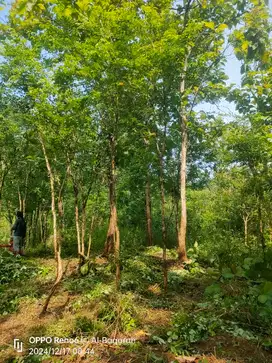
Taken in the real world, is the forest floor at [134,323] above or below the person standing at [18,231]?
below

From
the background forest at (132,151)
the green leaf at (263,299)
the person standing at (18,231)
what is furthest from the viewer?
the person standing at (18,231)

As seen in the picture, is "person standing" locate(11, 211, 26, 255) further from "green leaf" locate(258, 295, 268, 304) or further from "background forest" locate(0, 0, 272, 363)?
"green leaf" locate(258, 295, 268, 304)

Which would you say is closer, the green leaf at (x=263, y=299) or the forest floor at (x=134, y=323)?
the green leaf at (x=263, y=299)

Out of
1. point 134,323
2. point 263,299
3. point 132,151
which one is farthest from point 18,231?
point 263,299

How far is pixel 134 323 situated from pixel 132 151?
4665 mm

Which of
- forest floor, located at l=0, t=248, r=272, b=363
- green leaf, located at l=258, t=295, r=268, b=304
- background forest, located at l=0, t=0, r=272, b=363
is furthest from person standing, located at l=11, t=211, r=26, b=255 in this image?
green leaf, located at l=258, t=295, r=268, b=304

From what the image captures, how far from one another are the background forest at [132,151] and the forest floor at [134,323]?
3cm

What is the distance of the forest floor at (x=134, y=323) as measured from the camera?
3133mm

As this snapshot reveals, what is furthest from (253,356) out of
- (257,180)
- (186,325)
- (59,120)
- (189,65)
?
(189,65)

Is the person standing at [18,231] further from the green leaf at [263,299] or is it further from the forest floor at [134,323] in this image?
the green leaf at [263,299]

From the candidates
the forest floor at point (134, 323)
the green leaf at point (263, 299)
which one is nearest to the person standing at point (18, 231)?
the forest floor at point (134, 323)

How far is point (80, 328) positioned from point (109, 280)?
2.00m

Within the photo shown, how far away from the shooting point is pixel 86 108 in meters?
5.20

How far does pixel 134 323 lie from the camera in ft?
12.7
